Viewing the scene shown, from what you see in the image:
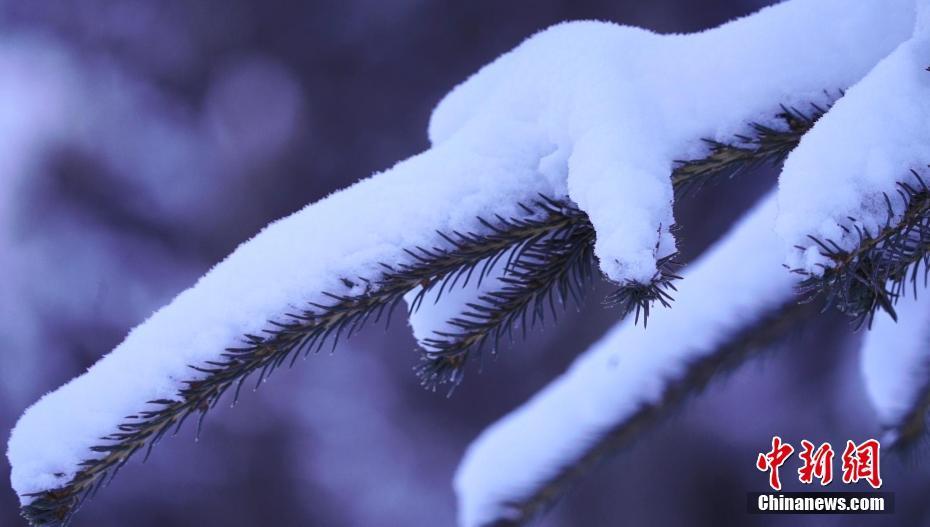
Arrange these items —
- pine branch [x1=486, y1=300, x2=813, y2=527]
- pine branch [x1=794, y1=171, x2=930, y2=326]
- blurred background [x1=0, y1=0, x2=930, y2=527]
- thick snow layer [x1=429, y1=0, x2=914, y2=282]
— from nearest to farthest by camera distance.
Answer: pine branch [x1=794, y1=171, x2=930, y2=326], thick snow layer [x1=429, y1=0, x2=914, y2=282], pine branch [x1=486, y1=300, x2=813, y2=527], blurred background [x1=0, y1=0, x2=930, y2=527]

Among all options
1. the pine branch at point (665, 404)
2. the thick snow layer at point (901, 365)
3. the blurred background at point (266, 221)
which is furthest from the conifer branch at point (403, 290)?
the blurred background at point (266, 221)

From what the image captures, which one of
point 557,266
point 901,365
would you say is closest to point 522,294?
point 557,266

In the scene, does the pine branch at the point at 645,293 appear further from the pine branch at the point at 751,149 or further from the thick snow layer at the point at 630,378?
the thick snow layer at the point at 630,378

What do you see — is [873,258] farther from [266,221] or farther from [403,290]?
[266,221]

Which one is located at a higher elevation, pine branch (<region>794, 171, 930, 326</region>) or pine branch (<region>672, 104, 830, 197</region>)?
pine branch (<region>672, 104, 830, 197</region>)

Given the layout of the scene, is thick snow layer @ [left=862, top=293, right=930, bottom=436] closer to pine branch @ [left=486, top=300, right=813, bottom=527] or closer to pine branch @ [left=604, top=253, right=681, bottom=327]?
pine branch @ [left=486, top=300, right=813, bottom=527]

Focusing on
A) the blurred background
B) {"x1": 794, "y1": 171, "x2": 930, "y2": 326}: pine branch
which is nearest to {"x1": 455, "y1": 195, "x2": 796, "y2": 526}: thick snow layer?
{"x1": 794, "y1": 171, "x2": 930, "y2": 326}: pine branch

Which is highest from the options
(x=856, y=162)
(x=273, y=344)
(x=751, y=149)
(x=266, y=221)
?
(x=266, y=221)
